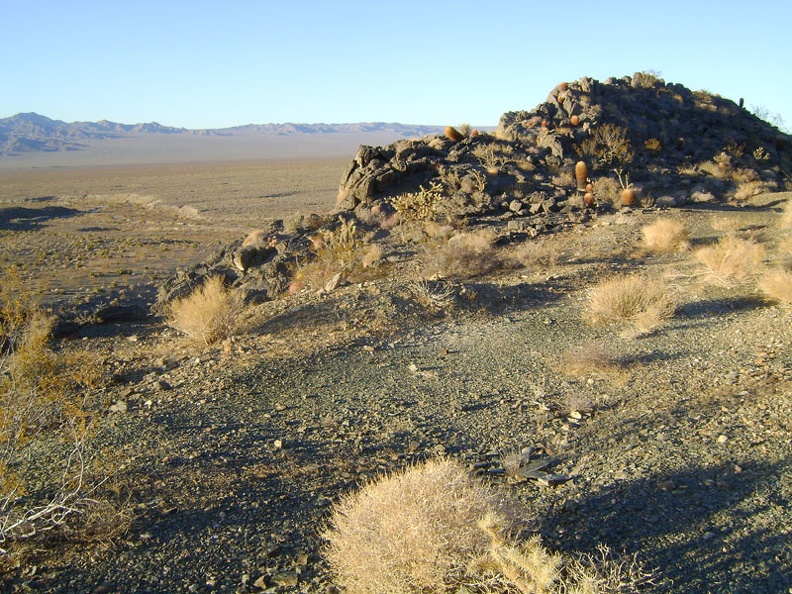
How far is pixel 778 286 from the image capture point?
9148 mm

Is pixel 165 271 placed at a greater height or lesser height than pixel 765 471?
lesser

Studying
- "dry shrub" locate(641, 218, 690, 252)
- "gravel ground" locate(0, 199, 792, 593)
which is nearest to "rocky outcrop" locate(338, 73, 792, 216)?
"dry shrub" locate(641, 218, 690, 252)

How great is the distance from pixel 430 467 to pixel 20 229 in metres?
41.3

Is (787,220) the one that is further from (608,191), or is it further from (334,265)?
(334,265)

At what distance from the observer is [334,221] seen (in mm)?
16625

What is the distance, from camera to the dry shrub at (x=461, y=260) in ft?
39.0

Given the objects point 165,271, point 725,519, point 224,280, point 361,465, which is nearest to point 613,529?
point 725,519

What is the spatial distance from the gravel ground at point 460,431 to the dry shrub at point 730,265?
338 mm

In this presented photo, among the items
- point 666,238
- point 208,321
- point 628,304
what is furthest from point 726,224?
point 208,321

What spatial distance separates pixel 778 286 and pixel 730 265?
137 centimetres

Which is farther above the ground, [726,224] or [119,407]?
[726,224]

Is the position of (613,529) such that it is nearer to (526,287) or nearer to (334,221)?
(526,287)

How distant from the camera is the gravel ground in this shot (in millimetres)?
4168

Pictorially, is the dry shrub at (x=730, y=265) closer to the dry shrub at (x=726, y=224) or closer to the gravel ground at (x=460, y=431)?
the gravel ground at (x=460, y=431)
